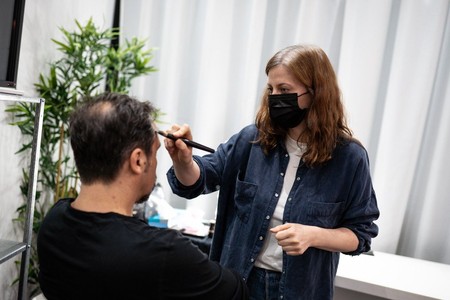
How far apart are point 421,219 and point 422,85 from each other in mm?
745

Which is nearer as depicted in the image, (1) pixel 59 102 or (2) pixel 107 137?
(2) pixel 107 137

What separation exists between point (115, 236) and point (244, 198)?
1.95ft

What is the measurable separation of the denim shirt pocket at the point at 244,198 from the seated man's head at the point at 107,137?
50 cm

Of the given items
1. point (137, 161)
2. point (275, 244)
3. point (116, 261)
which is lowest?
point (275, 244)

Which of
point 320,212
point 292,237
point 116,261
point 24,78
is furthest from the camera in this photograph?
point 24,78

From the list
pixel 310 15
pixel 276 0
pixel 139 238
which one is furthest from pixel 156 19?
pixel 139 238

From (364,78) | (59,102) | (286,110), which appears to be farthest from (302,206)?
(59,102)

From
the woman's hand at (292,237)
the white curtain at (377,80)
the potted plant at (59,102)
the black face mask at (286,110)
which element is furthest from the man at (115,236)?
the white curtain at (377,80)

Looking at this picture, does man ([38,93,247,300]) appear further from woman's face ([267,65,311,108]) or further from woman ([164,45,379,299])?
woman's face ([267,65,311,108])

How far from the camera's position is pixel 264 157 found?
4.41ft

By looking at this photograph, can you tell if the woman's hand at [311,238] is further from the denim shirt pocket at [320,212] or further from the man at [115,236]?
the man at [115,236]

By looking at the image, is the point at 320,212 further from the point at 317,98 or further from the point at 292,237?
the point at 317,98

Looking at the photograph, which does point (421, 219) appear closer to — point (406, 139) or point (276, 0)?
point (406, 139)

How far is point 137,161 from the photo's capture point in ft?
2.87
